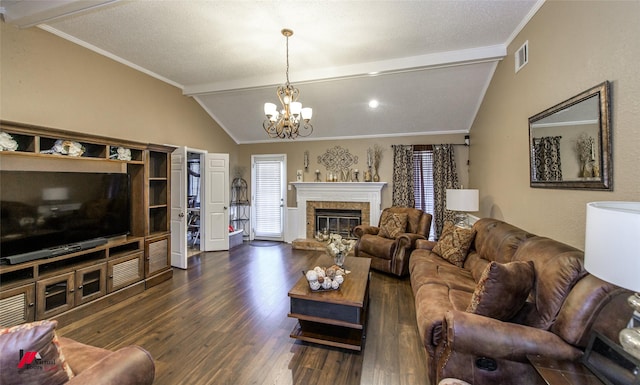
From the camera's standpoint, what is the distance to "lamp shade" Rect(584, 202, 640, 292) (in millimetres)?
937

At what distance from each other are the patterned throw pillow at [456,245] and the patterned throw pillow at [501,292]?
1555 millimetres

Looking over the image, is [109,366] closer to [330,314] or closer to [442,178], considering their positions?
[330,314]

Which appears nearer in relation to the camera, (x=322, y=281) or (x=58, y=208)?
(x=322, y=281)

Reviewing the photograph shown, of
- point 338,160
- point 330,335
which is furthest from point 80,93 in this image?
point 338,160

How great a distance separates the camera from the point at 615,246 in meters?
0.98

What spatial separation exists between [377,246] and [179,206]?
3.54 metres


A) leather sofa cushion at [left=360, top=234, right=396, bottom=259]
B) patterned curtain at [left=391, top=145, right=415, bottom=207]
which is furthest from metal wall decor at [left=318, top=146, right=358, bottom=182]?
leather sofa cushion at [left=360, top=234, right=396, bottom=259]

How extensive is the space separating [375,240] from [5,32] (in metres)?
5.04

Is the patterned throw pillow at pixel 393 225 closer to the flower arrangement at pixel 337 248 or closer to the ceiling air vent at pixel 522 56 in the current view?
the flower arrangement at pixel 337 248

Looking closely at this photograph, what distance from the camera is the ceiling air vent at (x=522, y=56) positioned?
2764 mm

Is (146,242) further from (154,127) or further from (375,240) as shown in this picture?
(375,240)

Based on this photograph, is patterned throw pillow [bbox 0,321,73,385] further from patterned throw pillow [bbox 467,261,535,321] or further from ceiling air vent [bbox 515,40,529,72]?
ceiling air vent [bbox 515,40,529,72]

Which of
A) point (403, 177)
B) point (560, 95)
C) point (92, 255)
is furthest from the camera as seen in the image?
point (403, 177)

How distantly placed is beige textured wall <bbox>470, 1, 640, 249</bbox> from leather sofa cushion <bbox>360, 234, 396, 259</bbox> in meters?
1.53
